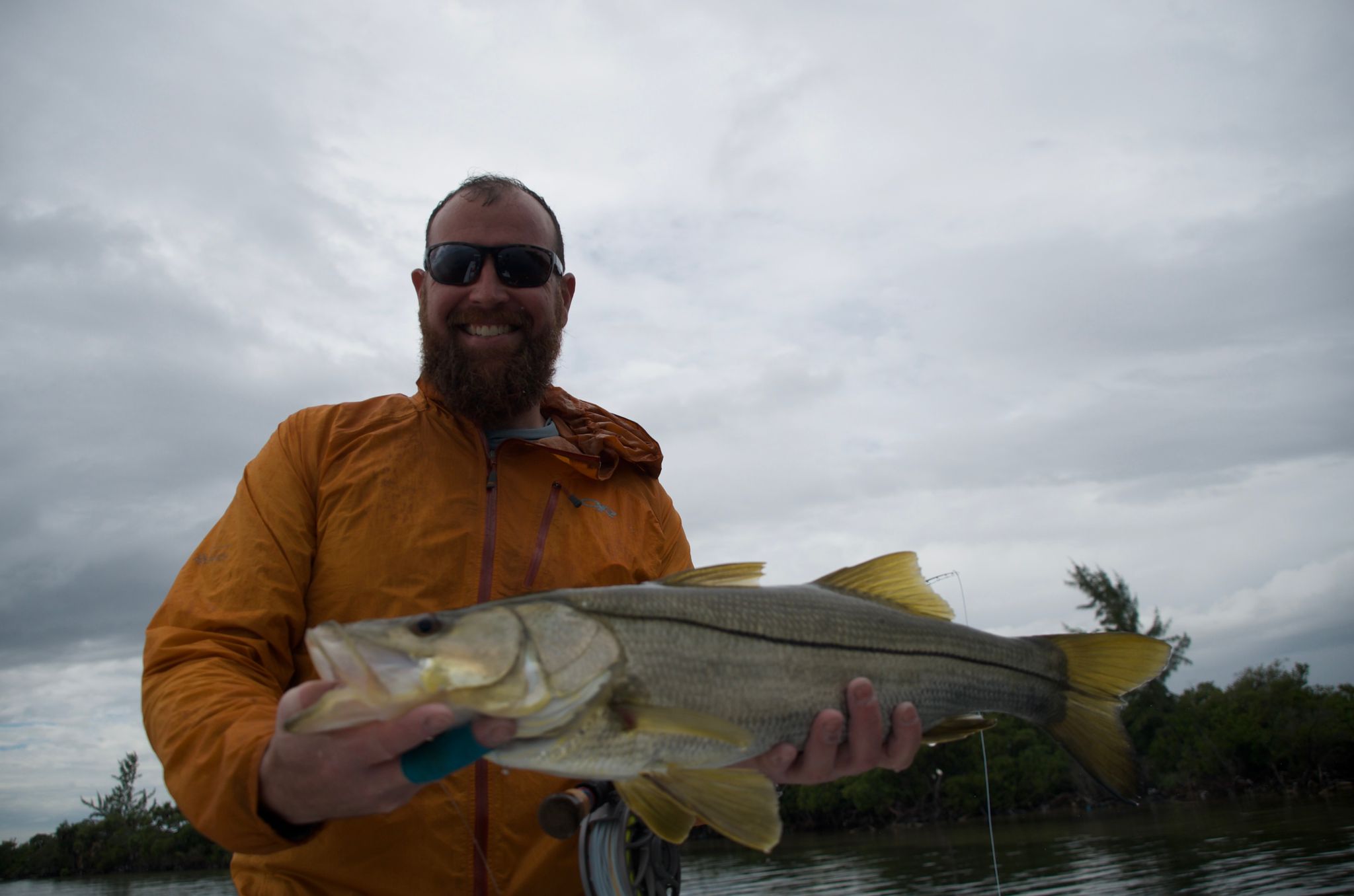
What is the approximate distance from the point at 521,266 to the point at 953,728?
3.25m

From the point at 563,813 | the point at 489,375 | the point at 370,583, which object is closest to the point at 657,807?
the point at 563,813

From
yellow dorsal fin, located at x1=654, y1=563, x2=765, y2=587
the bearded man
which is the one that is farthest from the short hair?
yellow dorsal fin, located at x1=654, y1=563, x2=765, y2=587

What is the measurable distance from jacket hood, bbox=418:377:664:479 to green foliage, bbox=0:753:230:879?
129 m

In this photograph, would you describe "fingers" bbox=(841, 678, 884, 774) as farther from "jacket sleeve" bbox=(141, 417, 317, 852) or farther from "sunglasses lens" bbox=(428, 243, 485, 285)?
"sunglasses lens" bbox=(428, 243, 485, 285)

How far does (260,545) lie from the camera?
134 inches

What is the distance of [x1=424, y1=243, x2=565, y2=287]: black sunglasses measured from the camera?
4688mm

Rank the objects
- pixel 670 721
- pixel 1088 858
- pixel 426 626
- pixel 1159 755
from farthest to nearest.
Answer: pixel 1159 755 → pixel 1088 858 → pixel 670 721 → pixel 426 626

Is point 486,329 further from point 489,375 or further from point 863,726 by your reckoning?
point 863,726

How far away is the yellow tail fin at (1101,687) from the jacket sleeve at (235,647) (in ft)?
10.5

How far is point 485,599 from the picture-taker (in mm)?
3721

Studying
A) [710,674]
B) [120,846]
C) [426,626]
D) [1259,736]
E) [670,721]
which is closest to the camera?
[426,626]

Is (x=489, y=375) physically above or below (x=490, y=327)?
below

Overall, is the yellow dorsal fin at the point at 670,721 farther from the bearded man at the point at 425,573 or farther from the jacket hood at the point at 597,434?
the jacket hood at the point at 597,434

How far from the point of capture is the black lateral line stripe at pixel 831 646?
2922 millimetres
